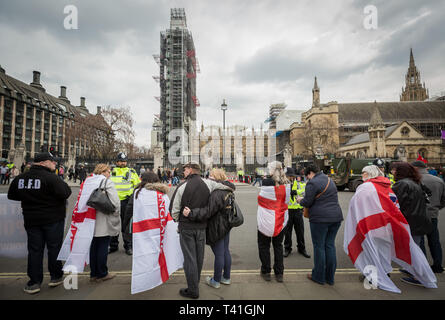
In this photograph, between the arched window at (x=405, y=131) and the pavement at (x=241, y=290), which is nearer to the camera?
the pavement at (x=241, y=290)

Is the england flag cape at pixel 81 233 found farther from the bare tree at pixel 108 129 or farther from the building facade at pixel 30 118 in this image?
the building facade at pixel 30 118

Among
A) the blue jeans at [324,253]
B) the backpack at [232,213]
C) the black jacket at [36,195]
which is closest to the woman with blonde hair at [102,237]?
the black jacket at [36,195]

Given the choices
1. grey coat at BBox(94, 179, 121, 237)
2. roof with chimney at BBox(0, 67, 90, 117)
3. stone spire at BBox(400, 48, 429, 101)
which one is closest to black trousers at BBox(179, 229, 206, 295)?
grey coat at BBox(94, 179, 121, 237)

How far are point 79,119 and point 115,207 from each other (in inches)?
1369

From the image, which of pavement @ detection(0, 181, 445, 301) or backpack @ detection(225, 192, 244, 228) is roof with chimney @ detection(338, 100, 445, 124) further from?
backpack @ detection(225, 192, 244, 228)

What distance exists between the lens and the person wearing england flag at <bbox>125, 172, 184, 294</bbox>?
296cm

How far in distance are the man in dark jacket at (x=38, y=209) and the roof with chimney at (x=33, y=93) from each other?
52.6m

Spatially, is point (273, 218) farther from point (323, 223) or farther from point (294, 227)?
point (294, 227)

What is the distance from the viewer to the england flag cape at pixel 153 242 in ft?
9.70

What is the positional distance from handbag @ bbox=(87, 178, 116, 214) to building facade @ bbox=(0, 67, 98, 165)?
40.2 meters

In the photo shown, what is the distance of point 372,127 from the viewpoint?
36.7 meters

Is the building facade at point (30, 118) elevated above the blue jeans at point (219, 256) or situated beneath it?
elevated above

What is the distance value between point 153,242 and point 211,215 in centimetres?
93
